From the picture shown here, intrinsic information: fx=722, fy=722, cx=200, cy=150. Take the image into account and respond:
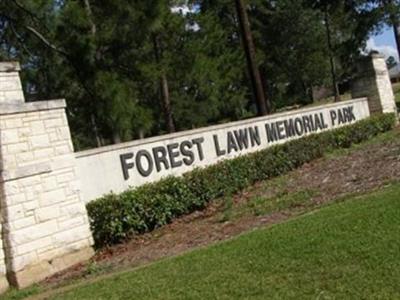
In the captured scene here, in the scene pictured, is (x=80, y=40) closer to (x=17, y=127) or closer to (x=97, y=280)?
(x=17, y=127)

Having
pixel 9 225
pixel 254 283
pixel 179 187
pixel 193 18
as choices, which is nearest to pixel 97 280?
pixel 9 225

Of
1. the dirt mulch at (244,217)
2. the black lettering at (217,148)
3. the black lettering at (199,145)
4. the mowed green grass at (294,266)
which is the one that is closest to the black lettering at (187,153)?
the black lettering at (199,145)

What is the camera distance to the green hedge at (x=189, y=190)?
10359 millimetres

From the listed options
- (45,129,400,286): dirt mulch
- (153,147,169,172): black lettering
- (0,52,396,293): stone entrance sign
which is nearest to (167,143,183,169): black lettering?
(0,52,396,293): stone entrance sign

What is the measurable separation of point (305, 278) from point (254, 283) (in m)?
0.44

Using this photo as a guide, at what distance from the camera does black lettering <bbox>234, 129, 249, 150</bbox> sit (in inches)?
587

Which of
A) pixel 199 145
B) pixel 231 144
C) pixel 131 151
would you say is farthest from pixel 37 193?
pixel 231 144

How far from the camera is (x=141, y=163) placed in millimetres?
12133

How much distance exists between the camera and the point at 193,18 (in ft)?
104

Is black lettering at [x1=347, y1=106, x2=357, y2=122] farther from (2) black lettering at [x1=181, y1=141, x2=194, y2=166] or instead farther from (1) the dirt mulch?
(2) black lettering at [x1=181, y1=141, x2=194, y2=166]

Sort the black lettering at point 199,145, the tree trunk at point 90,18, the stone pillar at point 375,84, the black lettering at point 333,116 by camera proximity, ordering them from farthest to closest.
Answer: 1. the stone pillar at point 375,84
2. the black lettering at point 333,116
3. the tree trunk at point 90,18
4. the black lettering at point 199,145

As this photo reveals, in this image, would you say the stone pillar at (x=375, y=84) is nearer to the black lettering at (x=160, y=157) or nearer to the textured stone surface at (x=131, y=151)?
the textured stone surface at (x=131, y=151)

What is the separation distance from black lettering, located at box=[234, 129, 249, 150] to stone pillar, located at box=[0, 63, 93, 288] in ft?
17.7

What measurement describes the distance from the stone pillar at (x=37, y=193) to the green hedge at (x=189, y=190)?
377mm
